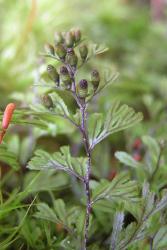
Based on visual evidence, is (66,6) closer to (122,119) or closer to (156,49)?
(156,49)

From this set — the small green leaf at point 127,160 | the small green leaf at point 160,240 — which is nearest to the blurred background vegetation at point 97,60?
the small green leaf at point 127,160

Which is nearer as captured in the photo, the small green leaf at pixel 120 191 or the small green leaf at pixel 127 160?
the small green leaf at pixel 120 191

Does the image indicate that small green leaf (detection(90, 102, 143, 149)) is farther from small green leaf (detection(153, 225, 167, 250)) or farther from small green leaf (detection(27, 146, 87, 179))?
small green leaf (detection(153, 225, 167, 250))

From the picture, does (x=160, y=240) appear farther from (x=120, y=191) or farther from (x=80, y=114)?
(x=80, y=114)

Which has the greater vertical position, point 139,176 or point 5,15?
point 5,15

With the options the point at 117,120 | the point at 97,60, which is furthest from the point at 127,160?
the point at 97,60

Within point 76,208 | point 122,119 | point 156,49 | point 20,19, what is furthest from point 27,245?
point 156,49

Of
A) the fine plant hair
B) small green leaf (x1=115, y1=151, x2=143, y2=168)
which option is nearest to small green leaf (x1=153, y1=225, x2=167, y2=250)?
the fine plant hair

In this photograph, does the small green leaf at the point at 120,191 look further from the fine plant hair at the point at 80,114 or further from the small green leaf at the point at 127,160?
the small green leaf at the point at 127,160
